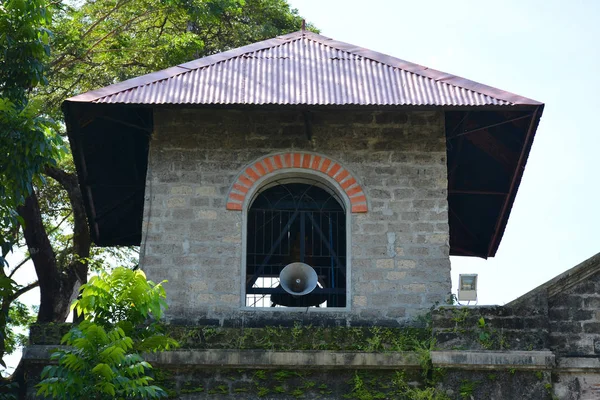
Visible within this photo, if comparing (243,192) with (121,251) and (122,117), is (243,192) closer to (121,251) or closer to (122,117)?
(122,117)

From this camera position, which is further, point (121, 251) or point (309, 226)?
point (121, 251)

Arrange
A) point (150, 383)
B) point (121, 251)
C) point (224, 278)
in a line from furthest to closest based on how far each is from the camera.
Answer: point (121, 251), point (224, 278), point (150, 383)

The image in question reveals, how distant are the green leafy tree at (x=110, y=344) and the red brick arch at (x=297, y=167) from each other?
7.48 ft

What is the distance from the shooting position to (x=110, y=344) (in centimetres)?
1103

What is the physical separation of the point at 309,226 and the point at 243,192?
54.3 inches

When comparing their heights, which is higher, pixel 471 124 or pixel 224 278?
pixel 471 124

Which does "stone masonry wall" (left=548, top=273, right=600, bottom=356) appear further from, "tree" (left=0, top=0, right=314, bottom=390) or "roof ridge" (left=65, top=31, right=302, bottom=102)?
"tree" (left=0, top=0, right=314, bottom=390)

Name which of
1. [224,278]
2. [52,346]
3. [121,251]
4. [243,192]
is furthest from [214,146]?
[121,251]

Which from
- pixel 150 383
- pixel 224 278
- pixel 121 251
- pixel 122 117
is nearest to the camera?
pixel 150 383

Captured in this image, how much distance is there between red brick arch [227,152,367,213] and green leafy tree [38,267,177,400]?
7.48ft

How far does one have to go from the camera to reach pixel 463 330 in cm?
1240

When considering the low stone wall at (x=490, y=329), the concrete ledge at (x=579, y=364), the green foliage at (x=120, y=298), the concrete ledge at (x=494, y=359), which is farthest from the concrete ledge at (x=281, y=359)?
the concrete ledge at (x=579, y=364)

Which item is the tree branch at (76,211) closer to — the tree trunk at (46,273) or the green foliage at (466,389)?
the tree trunk at (46,273)

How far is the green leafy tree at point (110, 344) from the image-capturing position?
10.9 meters
